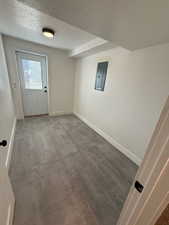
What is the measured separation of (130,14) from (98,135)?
2536 mm

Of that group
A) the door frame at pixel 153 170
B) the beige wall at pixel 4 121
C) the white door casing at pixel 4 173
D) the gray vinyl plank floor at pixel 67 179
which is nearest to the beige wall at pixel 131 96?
the gray vinyl plank floor at pixel 67 179

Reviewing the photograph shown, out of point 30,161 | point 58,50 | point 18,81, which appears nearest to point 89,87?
point 58,50

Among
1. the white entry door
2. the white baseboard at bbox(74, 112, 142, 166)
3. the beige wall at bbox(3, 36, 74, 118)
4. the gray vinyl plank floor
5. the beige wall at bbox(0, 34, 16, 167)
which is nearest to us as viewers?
the gray vinyl plank floor

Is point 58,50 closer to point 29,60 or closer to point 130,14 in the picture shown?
point 29,60

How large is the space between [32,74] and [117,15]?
3.08 meters

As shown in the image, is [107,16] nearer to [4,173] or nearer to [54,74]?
[4,173]

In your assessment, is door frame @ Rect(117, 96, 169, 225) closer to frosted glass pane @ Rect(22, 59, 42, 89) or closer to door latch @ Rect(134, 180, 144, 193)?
door latch @ Rect(134, 180, 144, 193)

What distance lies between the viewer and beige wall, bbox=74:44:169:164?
165 cm

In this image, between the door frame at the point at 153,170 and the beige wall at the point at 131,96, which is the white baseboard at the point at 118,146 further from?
the door frame at the point at 153,170

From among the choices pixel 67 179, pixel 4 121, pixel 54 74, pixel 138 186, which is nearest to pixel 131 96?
pixel 138 186

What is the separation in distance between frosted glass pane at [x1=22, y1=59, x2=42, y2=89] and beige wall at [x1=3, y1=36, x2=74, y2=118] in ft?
0.97

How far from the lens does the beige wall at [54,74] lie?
2855mm

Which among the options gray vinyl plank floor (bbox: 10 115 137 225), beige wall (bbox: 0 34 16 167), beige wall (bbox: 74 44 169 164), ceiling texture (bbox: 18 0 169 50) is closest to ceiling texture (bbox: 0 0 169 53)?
ceiling texture (bbox: 18 0 169 50)

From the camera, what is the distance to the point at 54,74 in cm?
367
